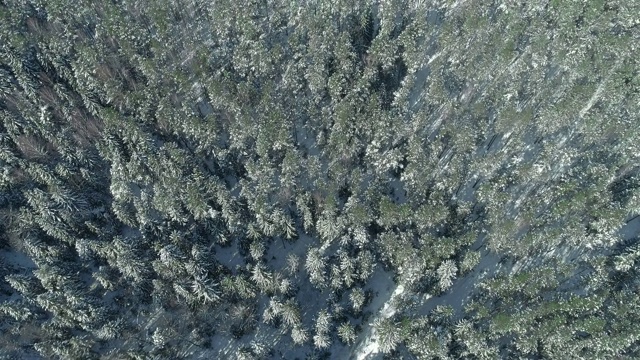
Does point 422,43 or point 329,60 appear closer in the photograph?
point 329,60

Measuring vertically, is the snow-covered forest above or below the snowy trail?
above

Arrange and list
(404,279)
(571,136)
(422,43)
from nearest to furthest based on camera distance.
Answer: (404,279) < (571,136) < (422,43)

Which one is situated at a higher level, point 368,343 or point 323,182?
point 323,182

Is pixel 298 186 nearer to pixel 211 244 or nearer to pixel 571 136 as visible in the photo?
pixel 211 244

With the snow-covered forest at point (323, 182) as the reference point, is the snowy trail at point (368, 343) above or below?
below

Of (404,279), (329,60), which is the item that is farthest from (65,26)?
(404,279)

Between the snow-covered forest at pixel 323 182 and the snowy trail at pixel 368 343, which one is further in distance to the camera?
the snowy trail at pixel 368 343

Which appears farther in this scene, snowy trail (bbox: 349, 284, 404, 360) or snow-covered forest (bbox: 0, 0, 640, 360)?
snowy trail (bbox: 349, 284, 404, 360)

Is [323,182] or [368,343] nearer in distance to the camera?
[368,343]
